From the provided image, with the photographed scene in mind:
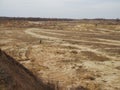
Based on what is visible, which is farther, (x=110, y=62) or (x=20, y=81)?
(x=110, y=62)

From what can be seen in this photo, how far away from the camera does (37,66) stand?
567 inches

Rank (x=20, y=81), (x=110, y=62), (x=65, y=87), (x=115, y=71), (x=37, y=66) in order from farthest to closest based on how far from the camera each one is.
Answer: (x=110, y=62), (x=37, y=66), (x=115, y=71), (x=65, y=87), (x=20, y=81)

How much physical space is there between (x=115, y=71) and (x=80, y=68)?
1.77 m

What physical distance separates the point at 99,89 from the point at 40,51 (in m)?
9.34

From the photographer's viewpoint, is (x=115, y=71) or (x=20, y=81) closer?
(x=20, y=81)

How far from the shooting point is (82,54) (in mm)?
18141

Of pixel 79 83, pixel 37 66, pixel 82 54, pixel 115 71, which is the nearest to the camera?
pixel 79 83

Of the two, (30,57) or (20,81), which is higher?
(20,81)

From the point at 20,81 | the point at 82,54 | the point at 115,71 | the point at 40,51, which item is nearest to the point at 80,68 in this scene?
the point at 115,71

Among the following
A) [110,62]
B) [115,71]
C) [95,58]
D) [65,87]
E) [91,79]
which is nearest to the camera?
[65,87]

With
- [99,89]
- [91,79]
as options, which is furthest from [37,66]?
[99,89]

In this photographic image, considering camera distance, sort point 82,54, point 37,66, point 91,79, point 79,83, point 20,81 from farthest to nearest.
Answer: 1. point 82,54
2. point 37,66
3. point 91,79
4. point 79,83
5. point 20,81

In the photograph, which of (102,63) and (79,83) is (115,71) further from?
(79,83)

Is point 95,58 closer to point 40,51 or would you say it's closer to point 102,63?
point 102,63
